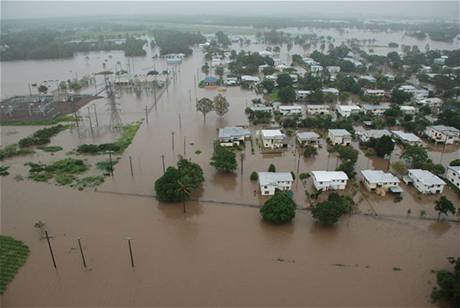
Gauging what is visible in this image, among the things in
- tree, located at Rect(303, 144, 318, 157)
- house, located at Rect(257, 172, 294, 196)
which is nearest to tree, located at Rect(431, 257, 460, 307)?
house, located at Rect(257, 172, 294, 196)

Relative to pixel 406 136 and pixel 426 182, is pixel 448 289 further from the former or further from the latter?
pixel 406 136

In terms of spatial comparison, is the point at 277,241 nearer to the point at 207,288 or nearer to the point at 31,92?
the point at 207,288

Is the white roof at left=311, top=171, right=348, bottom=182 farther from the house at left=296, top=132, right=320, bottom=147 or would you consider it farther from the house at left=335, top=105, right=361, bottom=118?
the house at left=335, top=105, right=361, bottom=118

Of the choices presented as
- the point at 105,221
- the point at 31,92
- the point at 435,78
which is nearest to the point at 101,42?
the point at 31,92

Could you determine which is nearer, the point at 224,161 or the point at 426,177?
the point at 426,177

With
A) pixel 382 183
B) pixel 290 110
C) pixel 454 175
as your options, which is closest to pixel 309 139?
pixel 382 183

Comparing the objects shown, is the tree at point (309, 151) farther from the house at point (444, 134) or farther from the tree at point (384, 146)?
the house at point (444, 134)
